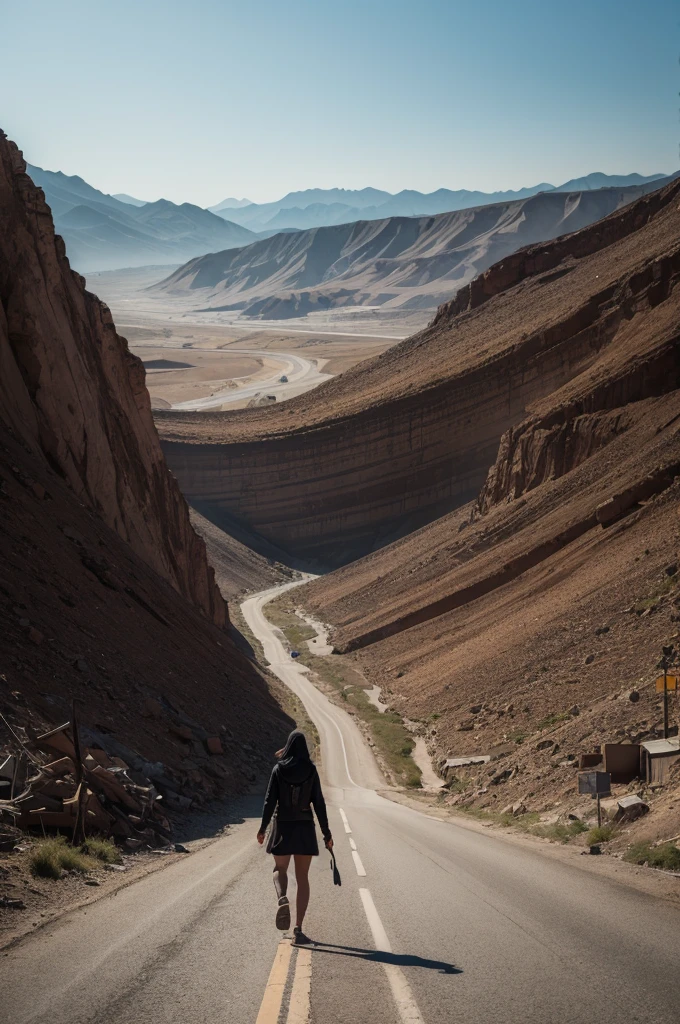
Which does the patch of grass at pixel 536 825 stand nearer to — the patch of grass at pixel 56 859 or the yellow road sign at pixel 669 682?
the yellow road sign at pixel 669 682

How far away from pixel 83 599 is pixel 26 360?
306 inches

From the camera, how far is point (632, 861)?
11742 millimetres

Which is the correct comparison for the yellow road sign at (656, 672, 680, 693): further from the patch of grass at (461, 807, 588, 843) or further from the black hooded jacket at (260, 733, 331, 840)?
the black hooded jacket at (260, 733, 331, 840)

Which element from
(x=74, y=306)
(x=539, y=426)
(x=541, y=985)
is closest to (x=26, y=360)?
(x=74, y=306)

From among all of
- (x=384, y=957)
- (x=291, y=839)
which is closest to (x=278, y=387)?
(x=291, y=839)

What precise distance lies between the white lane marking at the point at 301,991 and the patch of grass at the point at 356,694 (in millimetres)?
21023

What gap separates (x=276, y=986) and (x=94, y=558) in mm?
17364

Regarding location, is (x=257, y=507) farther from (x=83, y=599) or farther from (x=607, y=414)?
(x=83, y=599)

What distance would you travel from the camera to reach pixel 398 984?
21.1 feet

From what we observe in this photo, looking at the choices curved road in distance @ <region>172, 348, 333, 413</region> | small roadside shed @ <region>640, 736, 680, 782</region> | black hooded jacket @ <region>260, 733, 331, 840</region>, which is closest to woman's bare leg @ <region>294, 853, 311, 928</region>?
black hooded jacket @ <region>260, 733, 331, 840</region>

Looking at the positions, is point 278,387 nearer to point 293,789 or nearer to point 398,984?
point 293,789

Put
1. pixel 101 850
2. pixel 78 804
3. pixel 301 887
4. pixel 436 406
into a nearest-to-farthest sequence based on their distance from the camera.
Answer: pixel 301 887, pixel 101 850, pixel 78 804, pixel 436 406

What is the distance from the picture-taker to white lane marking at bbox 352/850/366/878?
35.2 ft

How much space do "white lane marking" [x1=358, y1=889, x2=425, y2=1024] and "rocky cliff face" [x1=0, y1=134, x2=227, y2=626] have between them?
17600 millimetres
